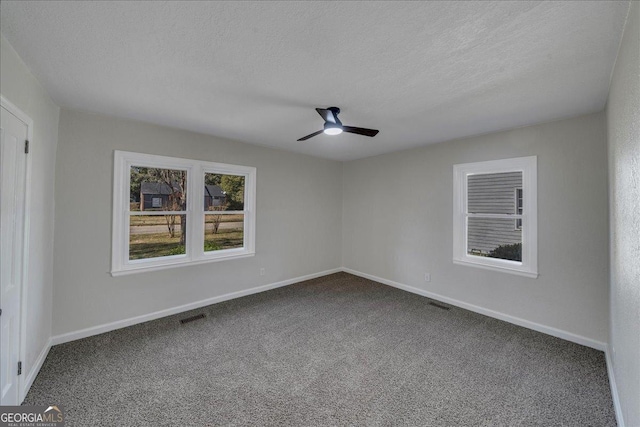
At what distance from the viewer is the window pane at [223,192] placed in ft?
12.9

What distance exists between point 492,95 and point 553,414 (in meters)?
2.57

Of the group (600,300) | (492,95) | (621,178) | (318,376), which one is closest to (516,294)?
(600,300)

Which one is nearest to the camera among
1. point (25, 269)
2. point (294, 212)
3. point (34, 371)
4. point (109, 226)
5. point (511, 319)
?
point (25, 269)

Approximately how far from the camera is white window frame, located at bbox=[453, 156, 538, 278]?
10.4ft

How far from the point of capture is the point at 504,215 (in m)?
3.48

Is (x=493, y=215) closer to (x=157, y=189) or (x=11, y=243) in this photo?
(x=157, y=189)

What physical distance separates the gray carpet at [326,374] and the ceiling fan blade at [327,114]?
235 centimetres

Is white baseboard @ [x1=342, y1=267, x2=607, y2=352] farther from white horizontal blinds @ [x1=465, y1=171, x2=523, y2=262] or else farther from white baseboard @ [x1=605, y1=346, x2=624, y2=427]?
white horizontal blinds @ [x1=465, y1=171, x2=523, y2=262]

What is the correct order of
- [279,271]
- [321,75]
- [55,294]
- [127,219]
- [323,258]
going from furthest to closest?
[323,258], [279,271], [127,219], [55,294], [321,75]

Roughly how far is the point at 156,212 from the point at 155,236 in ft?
1.09

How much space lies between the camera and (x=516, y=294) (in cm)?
332

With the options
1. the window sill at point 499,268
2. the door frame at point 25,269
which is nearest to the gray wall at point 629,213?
the window sill at point 499,268

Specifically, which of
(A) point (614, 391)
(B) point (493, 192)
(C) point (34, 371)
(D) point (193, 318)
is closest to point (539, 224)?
(B) point (493, 192)

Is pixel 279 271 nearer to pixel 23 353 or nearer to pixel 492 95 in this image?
pixel 23 353
